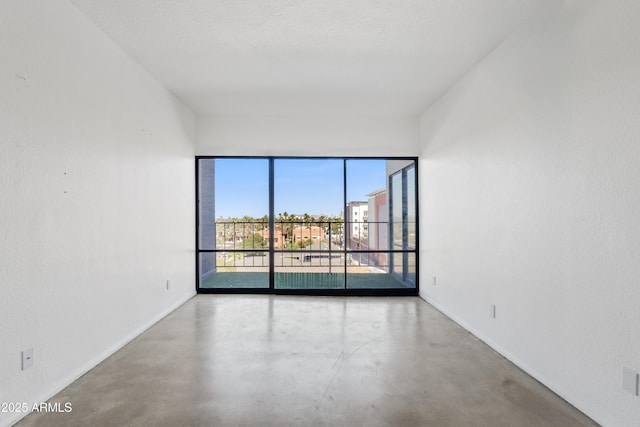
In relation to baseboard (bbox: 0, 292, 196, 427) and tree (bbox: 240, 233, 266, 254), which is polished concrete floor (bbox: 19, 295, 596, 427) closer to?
baseboard (bbox: 0, 292, 196, 427)

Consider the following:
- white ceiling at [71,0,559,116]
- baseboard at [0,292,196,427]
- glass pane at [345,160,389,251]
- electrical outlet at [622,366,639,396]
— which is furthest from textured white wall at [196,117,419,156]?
electrical outlet at [622,366,639,396]

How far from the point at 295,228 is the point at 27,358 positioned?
3.34m

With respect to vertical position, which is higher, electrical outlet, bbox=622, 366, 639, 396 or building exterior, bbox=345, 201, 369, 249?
building exterior, bbox=345, 201, 369, 249

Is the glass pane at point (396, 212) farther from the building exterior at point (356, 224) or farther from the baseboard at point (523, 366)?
the baseboard at point (523, 366)

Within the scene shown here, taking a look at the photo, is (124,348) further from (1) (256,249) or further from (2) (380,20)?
(2) (380,20)

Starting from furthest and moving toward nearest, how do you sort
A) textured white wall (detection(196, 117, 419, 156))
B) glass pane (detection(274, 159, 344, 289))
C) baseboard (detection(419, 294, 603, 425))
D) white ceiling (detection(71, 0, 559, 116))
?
1. glass pane (detection(274, 159, 344, 289))
2. textured white wall (detection(196, 117, 419, 156))
3. white ceiling (detection(71, 0, 559, 116))
4. baseboard (detection(419, 294, 603, 425))

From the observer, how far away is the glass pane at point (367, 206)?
15.7 feet

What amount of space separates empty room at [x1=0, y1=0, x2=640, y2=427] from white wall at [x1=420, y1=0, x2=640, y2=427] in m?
0.01

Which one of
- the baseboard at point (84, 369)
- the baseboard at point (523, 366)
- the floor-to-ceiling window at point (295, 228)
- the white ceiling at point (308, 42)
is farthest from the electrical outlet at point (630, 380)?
the baseboard at point (84, 369)

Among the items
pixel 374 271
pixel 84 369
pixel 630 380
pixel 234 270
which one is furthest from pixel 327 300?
pixel 630 380

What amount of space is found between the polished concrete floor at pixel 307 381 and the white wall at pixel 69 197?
304mm

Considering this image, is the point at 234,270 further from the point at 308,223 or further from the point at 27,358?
the point at 27,358

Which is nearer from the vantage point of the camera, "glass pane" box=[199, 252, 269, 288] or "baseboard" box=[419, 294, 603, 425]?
"baseboard" box=[419, 294, 603, 425]

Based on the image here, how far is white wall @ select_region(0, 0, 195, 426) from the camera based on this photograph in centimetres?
178
